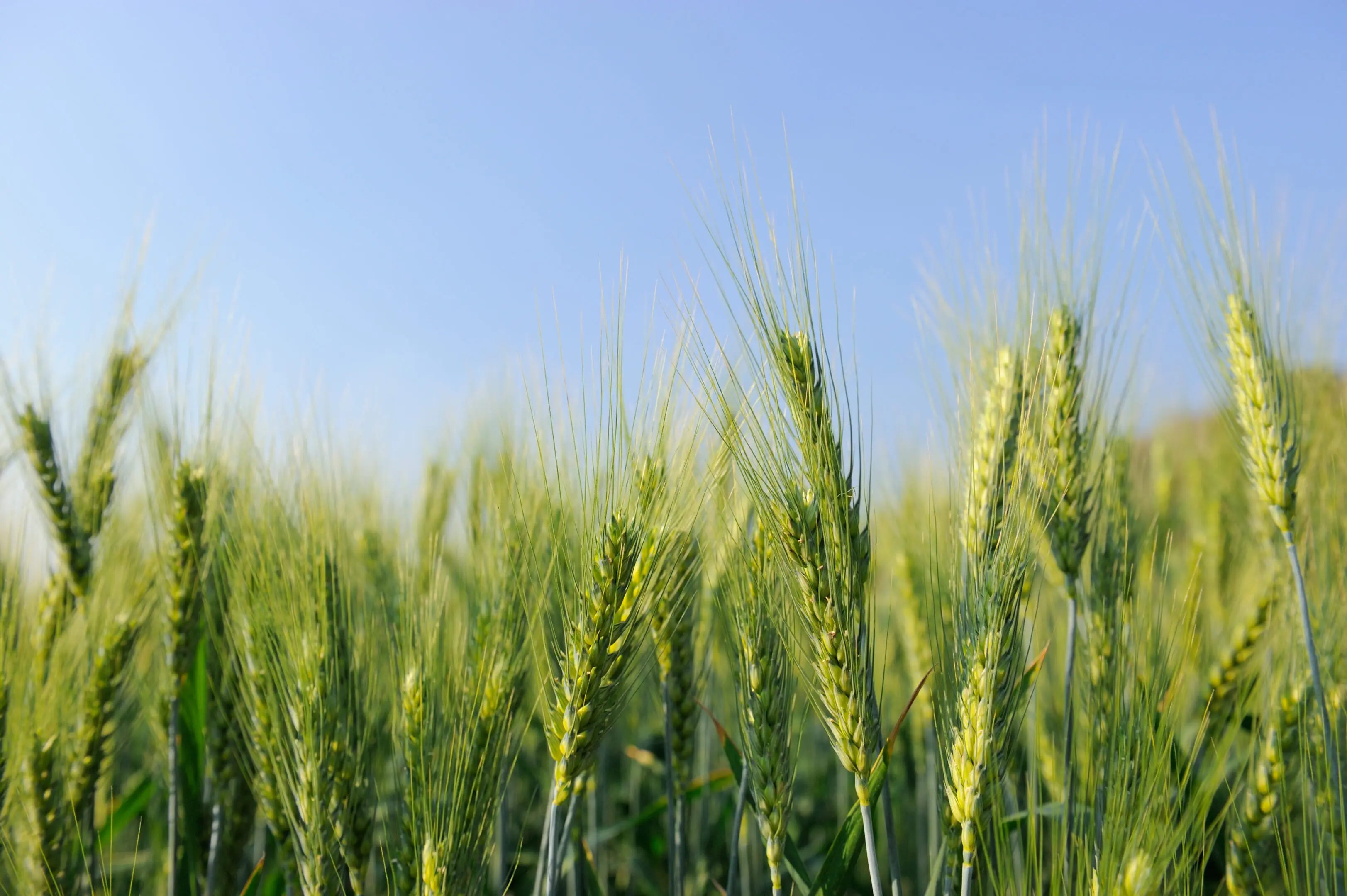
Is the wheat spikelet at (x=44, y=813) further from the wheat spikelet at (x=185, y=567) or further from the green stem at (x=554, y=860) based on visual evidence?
the green stem at (x=554, y=860)

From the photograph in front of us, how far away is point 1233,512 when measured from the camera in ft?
11.4

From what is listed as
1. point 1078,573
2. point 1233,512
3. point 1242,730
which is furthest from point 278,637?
point 1233,512

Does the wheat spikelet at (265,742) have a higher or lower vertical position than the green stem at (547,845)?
higher

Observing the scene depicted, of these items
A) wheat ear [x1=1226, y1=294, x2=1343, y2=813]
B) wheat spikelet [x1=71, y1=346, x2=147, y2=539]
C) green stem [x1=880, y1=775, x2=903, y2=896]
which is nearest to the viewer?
green stem [x1=880, y1=775, x2=903, y2=896]

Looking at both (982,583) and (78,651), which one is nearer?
(982,583)

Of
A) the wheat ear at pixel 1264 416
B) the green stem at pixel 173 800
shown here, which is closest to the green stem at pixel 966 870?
the wheat ear at pixel 1264 416

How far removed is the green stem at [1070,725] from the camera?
1.41m

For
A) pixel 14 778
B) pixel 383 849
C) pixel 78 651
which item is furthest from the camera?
pixel 78 651

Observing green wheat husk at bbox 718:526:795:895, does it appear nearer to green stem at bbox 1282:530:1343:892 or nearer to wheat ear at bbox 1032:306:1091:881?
wheat ear at bbox 1032:306:1091:881

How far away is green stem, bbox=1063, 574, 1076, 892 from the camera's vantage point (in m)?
1.41

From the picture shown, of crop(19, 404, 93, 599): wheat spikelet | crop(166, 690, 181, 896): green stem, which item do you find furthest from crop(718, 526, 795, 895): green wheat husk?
crop(19, 404, 93, 599): wheat spikelet

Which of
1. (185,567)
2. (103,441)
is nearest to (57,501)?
(103,441)

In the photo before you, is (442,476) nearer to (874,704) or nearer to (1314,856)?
(874,704)

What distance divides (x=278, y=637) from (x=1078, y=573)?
1689 millimetres
